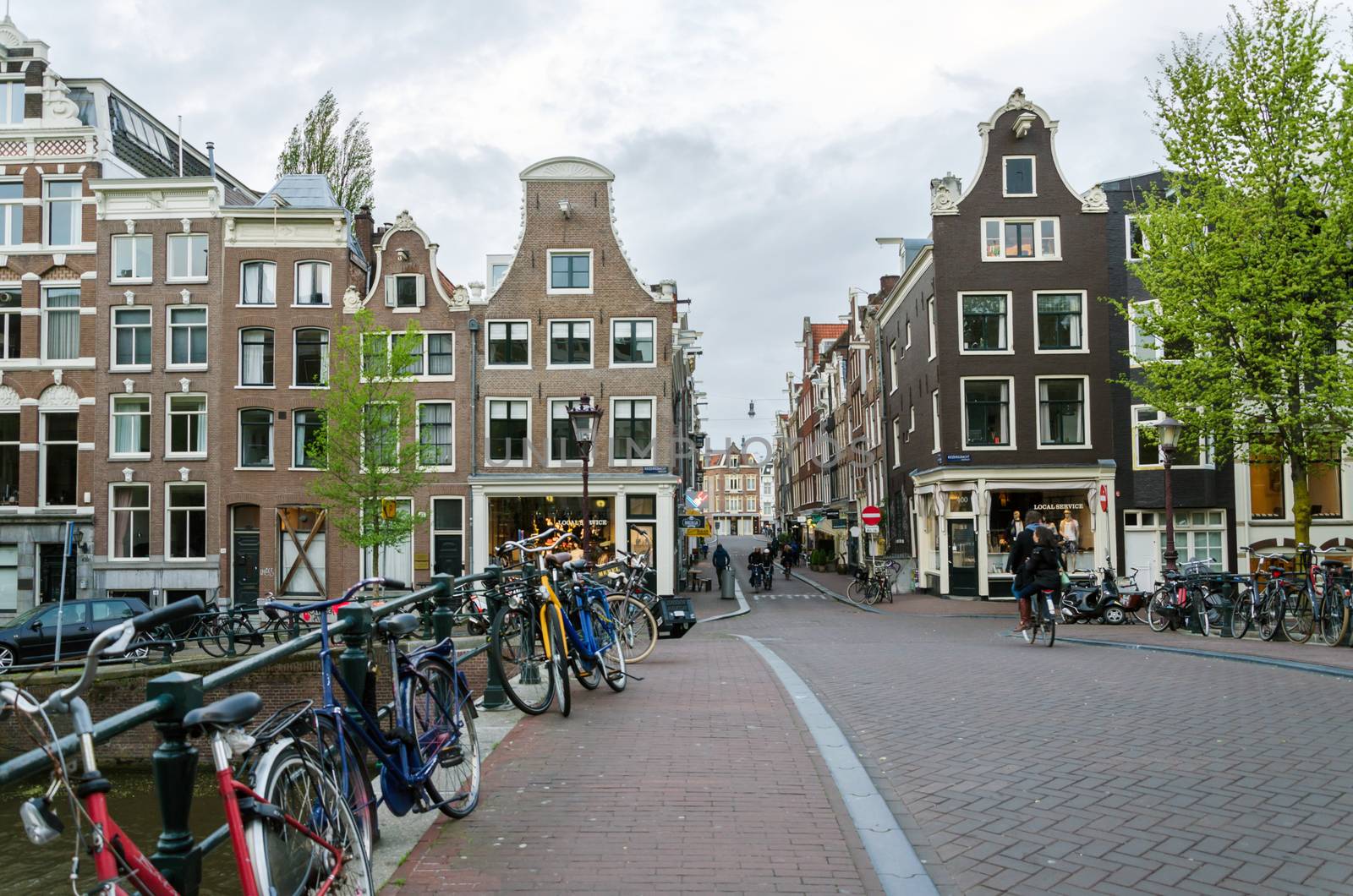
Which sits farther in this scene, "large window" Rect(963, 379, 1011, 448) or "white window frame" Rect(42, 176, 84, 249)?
"white window frame" Rect(42, 176, 84, 249)

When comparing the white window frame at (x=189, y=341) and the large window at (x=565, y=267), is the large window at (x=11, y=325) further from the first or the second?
the large window at (x=565, y=267)

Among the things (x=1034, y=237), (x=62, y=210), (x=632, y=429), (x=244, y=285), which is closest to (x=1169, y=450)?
(x=1034, y=237)

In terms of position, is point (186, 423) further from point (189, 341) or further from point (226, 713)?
point (226, 713)

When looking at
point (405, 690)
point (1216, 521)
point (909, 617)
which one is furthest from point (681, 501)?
point (405, 690)

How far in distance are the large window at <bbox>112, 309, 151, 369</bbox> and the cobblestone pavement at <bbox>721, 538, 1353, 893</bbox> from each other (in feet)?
93.7

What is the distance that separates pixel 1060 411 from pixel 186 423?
88.6ft

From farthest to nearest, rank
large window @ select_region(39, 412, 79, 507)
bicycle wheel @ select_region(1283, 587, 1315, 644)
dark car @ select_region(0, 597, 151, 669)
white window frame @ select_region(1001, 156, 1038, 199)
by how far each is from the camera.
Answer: large window @ select_region(39, 412, 79, 507) → white window frame @ select_region(1001, 156, 1038, 199) → dark car @ select_region(0, 597, 151, 669) → bicycle wheel @ select_region(1283, 587, 1315, 644)

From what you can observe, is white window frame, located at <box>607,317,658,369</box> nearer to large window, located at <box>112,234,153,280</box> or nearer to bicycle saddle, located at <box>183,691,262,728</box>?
large window, located at <box>112,234,153,280</box>

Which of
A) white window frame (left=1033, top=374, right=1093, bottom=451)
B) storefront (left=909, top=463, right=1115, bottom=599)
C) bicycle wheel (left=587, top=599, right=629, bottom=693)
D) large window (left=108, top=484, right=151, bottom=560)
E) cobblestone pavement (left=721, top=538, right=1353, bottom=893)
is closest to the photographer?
cobblestone pavement (left=721, top=538, right=1353, bottom=893)

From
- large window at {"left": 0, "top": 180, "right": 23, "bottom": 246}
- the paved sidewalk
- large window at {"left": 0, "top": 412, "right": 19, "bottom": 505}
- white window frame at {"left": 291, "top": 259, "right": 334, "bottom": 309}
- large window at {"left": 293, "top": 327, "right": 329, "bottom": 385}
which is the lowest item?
the paved sidewalk

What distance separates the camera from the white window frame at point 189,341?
33094 mm

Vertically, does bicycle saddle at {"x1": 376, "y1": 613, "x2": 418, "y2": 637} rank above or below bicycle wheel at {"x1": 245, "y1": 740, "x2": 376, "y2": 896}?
above

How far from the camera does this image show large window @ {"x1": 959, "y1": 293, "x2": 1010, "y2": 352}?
31766 millimetres

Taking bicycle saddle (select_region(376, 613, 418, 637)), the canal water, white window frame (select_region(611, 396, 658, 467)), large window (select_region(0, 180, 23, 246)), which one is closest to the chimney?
large window (select_region(0, 180, 23, 246))
